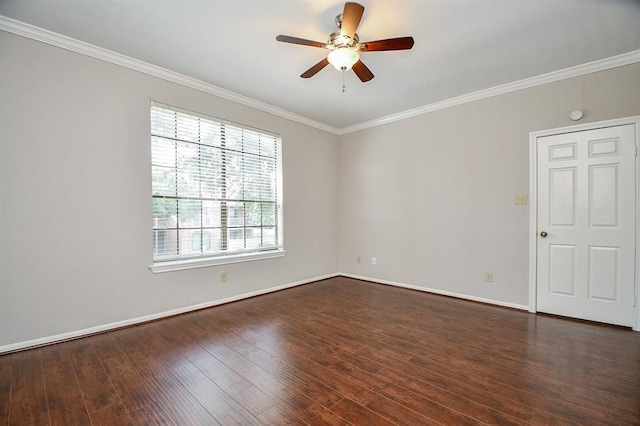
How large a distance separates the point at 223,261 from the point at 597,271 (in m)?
4.25

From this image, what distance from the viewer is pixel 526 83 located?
3.33 meters

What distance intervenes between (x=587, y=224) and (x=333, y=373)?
314 centimetres

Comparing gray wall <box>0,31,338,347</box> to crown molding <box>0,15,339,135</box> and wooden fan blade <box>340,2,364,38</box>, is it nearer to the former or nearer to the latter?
crown molding <box>0,15,339,135</box>

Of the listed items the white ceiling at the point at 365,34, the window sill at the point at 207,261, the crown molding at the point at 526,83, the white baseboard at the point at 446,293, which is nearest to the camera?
the white ceiling at the point at 365,34

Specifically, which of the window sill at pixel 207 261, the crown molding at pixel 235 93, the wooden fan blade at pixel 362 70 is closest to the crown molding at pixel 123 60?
the crown molding at pixel 235 93

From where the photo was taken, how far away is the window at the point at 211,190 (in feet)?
10.4

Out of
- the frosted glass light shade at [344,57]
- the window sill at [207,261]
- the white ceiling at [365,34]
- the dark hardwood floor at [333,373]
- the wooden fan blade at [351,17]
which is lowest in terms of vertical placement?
the dark hardwood floor at [333,373]


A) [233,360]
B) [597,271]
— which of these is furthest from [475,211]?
[233,360]

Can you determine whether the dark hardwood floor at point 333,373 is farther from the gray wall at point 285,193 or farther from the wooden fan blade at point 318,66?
the wooden fan blade at point 318,66

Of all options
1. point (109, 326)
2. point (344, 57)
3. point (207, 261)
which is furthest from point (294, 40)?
point (109, 326)

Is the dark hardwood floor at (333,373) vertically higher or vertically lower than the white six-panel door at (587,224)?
lower

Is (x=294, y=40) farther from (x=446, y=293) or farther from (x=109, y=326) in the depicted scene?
(x=446, y=293)

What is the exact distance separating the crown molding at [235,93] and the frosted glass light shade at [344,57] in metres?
1.94

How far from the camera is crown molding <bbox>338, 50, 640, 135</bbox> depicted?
2.82 metres
